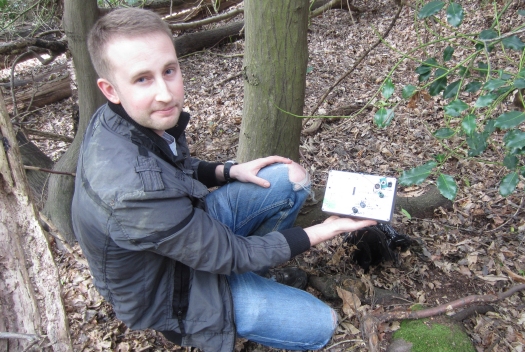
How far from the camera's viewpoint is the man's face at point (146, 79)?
4.97ft

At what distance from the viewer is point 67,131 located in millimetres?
5461

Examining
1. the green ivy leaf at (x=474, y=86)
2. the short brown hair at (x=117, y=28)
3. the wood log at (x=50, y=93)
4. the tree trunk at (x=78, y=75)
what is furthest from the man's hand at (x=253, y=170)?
the wood log at (x=50, y=93)

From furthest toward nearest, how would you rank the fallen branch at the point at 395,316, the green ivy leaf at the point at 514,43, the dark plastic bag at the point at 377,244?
the dark plastic bag at the point at 377,244 → the fallen branch at the point at 395,316 → the green ivy leaf at the point at 514,43

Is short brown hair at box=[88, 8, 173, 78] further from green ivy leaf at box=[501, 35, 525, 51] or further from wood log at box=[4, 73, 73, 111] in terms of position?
wood log at box=[4, 73, 73, 111]

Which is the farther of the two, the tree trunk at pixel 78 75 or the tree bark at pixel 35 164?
the tree bark at pixel 35 164

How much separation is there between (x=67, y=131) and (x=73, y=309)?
12.0ft

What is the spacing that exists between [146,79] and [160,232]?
0.62m

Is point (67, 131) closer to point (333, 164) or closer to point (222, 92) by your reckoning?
point (222, 92)

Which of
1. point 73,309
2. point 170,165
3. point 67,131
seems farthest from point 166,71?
point 67,131

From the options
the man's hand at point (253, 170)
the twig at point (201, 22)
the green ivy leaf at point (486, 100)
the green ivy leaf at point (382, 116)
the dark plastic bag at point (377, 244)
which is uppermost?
the twig at point (201, 22)

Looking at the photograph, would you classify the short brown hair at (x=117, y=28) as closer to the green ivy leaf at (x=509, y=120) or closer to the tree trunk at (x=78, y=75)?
the green ivy leaf at (x=509, y=120)

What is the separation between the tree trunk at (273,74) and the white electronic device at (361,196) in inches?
24.5

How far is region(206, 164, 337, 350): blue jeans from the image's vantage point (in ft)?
5.92

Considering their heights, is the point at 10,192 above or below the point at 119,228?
above
